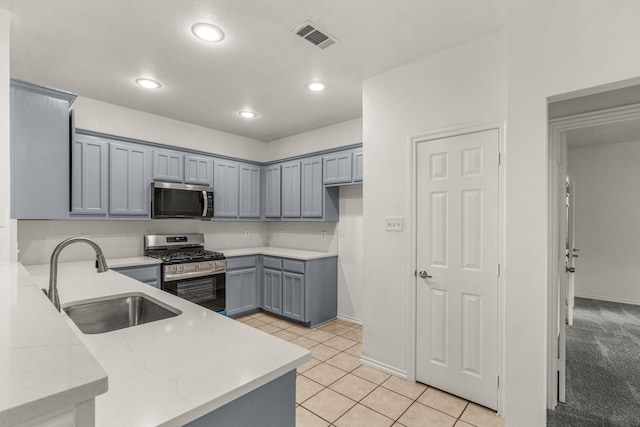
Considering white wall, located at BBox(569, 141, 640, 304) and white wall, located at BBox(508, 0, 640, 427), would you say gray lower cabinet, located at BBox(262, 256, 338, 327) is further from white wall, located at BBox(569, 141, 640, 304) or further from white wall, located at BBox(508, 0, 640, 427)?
white wall, located at BBox(569, 141, 640, 304)

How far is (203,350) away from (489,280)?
1984 millimetres

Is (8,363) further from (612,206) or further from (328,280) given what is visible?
(612,206)

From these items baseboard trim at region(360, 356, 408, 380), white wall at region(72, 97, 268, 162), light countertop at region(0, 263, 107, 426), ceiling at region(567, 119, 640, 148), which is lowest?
baseboard trim at region(360, 356, 408, 380)

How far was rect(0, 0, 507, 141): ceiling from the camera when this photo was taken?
1.99 meters

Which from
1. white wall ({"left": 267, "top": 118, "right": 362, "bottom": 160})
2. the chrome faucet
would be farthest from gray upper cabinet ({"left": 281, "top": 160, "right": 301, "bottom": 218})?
the chrome faucet

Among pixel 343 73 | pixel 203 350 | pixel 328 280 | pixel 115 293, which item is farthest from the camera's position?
pixel 328 280

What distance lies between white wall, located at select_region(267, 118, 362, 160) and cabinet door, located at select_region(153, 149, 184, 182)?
1577 millimetres

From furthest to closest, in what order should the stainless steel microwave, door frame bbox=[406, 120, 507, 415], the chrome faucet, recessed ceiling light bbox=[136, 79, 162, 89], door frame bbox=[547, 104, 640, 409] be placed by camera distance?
1. the stainless steel microwave
2. recessed ceiling light bbox=[136, 79, 162, 89]
3. door frame bbox=[406, 120, 507, 415]
4. door frame bbox=[547, 104, 640, 409]
5. the chrome faucet

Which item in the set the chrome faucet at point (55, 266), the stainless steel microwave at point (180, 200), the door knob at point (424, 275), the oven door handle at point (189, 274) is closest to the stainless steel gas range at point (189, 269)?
the oven door handle at point (189, 274)

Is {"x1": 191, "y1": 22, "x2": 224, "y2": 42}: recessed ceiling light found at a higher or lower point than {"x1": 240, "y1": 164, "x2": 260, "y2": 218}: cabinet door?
higher

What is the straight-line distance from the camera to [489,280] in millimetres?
2279

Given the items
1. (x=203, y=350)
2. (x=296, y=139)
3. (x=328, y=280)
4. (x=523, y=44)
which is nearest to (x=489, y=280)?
(x=523, y=44)

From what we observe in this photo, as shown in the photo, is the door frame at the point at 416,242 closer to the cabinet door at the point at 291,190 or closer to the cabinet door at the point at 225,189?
the cabinet door at the point at 291,190

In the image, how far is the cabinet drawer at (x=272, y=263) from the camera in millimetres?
4230
